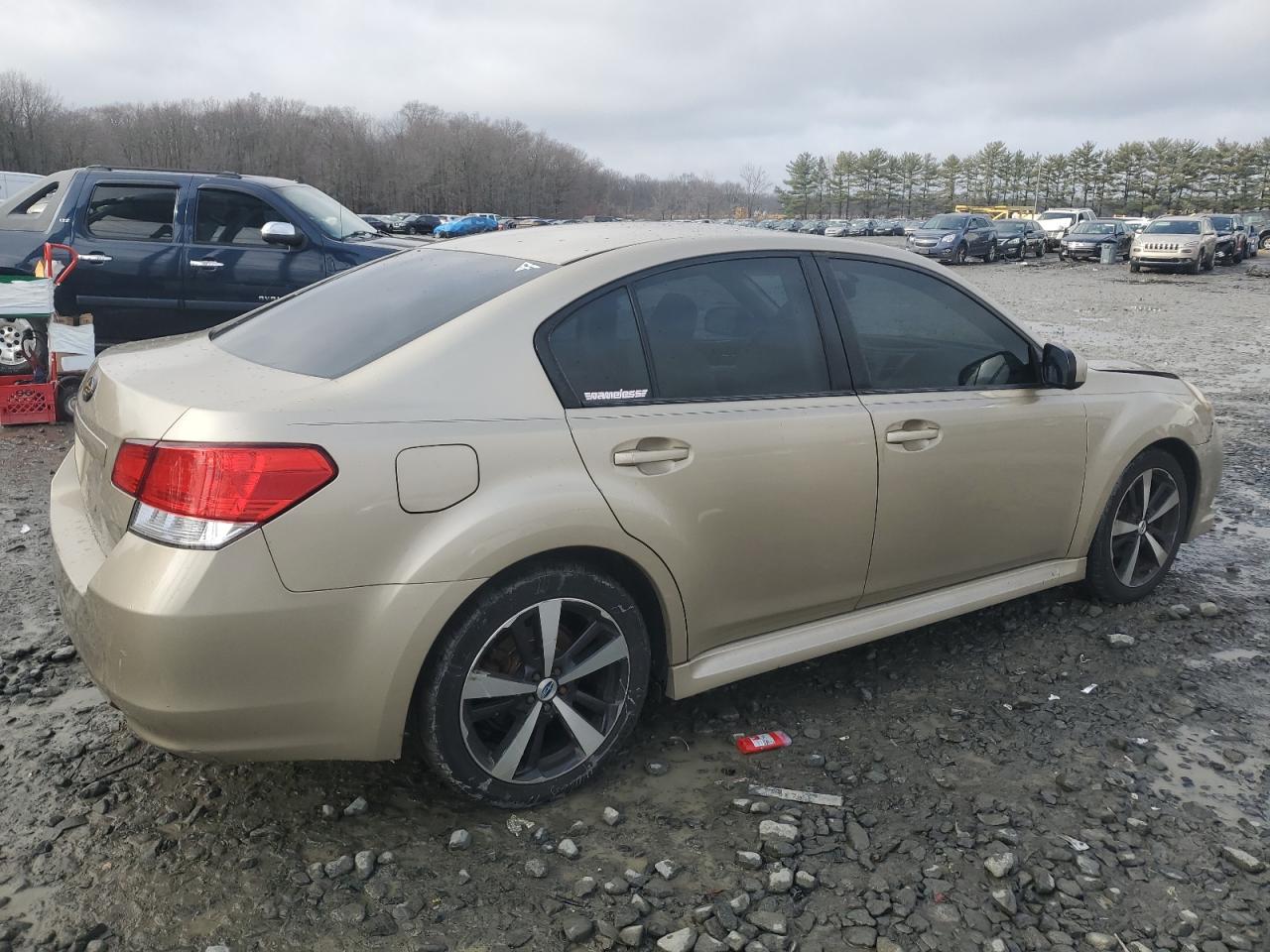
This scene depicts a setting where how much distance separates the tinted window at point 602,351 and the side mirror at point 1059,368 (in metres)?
1.78

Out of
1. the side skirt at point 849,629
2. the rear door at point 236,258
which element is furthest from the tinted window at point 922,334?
the rear door at point 236,258

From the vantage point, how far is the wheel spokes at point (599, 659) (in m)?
2.89

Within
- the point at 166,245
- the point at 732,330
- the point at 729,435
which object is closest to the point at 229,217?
the point at 166,245

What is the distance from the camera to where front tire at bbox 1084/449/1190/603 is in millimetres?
4344

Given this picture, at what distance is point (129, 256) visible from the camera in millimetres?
8500

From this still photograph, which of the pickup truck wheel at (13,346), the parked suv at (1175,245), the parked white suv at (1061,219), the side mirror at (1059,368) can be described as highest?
the parked white suv at (1061,219)

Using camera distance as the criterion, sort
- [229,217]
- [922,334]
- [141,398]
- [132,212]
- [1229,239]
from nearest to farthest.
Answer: [141,398] < [922,334] < [132,212] < [229,217] < [1229,239]

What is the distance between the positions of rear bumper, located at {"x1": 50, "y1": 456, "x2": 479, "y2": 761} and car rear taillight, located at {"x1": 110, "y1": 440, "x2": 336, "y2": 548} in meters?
0.04

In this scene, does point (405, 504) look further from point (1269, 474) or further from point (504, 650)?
point (1269, 474)

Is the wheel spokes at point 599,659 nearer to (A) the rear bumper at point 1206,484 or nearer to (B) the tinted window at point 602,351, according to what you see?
(B) the tinted window at point 602,351

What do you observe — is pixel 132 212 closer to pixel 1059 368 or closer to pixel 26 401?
pixel 26 401

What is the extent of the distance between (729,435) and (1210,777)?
1.86m

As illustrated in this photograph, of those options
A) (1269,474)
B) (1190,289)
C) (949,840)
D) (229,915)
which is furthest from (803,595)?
(1190,289)

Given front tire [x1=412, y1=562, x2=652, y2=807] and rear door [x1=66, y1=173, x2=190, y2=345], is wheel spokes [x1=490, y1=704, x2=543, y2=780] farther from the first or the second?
rear door [x1=66, y1=173, x2=190, y2=345]
